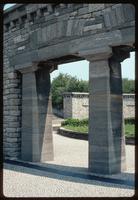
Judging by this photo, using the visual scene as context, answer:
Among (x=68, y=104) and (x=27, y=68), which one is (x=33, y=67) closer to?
(x=27, y=68)

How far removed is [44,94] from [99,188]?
219 inches

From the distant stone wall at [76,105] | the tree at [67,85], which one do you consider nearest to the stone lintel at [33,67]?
the distant stone wall at [76,105]

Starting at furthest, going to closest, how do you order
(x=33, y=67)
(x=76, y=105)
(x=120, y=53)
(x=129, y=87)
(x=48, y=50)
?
(x=129, y=87) < (x=76, y=105) < (x=33, y=67) < (x=48, y=50) < (x=120, y=53)

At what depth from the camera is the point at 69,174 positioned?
34.1 feet

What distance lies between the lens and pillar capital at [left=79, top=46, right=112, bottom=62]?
10.1m

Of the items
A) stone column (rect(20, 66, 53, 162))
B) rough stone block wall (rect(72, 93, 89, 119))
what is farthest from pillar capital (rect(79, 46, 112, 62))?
rough stone block wall (rect(72, 93, 89, 119))

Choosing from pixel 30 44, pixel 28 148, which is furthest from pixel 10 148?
pixel 30 44

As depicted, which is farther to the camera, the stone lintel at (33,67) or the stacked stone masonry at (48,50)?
the stone lintel at (33,67)

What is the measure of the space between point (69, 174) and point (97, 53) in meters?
3.62

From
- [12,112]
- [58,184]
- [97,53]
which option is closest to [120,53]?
[97,53]

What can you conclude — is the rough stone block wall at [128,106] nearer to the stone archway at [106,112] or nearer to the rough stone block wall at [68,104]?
the rough stone block wall at [68,104]

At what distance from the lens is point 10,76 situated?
13.9 m

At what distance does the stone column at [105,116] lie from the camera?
10211mm

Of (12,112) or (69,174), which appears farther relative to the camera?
(12,112)
